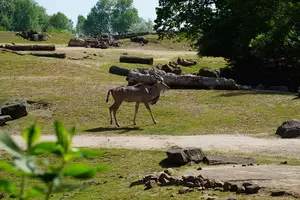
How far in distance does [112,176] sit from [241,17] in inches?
985

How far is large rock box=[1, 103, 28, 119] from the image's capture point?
75.1 feet

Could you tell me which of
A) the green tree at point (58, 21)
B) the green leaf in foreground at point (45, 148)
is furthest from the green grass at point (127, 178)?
the green tree at point (58, 21)

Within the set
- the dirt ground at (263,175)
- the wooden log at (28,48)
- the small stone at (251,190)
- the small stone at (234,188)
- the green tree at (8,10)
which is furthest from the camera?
the green tree at (8,10)

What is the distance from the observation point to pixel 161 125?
22.0 meters

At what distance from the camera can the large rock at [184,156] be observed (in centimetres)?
1480

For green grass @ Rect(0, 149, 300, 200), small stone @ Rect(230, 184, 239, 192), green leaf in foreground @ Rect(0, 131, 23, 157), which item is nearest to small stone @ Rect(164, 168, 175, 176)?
green grass @ Rect(0, 149, 300, 200)

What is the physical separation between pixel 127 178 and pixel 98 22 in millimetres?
182359

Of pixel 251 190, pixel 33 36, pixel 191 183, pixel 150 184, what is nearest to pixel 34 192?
pixel 251 190

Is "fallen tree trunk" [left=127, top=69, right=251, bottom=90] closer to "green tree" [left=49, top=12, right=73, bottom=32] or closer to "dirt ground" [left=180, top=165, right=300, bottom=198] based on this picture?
"dirt ground" [left=180, top=165, right=300, bottom=198]

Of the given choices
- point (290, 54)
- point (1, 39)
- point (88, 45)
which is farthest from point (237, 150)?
point (1, 39)

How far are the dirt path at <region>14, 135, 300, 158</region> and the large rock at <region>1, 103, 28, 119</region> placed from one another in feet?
11.1

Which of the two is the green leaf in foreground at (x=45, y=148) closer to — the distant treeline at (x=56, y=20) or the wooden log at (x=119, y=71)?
the wooden log at (x=119, y=71)

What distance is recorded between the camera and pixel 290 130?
19547 mm

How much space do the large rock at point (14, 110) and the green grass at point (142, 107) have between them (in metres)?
0.34
